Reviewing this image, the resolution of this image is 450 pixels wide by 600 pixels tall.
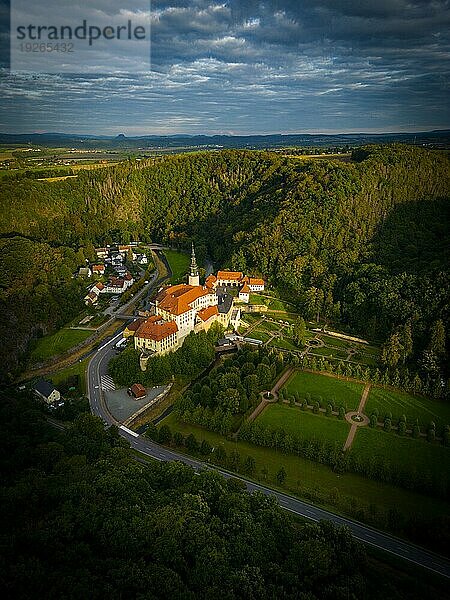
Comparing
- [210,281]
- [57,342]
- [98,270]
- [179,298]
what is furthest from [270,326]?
[98,270]

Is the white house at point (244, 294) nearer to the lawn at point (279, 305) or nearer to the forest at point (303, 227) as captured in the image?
the lawn at point (279, 305)

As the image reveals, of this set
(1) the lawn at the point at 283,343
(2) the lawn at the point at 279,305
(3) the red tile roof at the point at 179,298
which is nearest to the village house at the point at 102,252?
(3) the red tile roof at the point at 179,298

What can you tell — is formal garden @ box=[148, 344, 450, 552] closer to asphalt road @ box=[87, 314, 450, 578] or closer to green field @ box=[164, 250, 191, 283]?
asphalt road @ box=[87, 314, 450, 578]

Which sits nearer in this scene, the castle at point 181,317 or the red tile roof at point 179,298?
the castle at point 181,317

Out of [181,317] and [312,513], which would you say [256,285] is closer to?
[181,317]

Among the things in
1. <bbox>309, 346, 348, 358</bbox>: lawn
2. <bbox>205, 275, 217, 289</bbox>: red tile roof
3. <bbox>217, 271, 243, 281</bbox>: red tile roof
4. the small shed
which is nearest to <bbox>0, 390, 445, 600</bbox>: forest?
the small shed

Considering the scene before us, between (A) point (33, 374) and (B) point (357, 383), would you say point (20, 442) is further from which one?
(B) point (357, 383)
